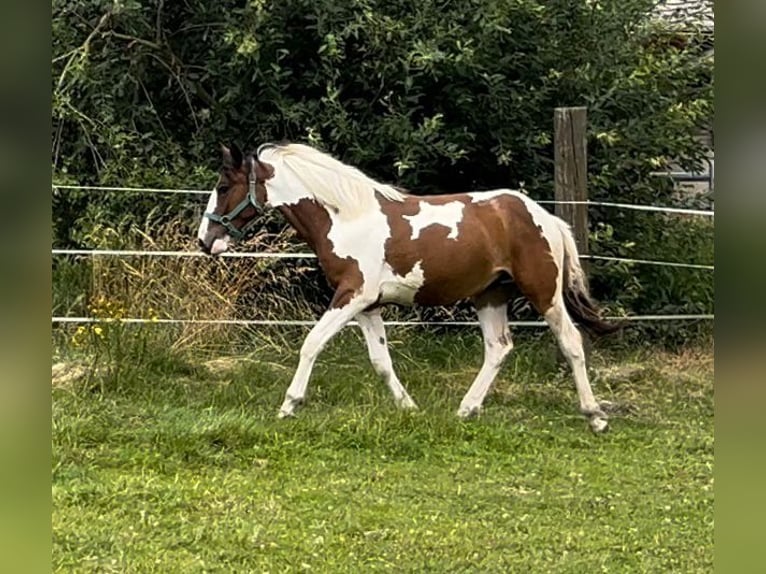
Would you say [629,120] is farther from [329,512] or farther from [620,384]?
[329,512]

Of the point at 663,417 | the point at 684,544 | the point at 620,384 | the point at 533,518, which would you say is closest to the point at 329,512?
the point at 533,518

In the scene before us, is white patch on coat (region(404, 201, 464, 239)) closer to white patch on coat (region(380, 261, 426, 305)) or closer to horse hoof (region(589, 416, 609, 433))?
white patch on coat (region(380, 261, 426, 305))

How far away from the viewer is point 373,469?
13.7 feet

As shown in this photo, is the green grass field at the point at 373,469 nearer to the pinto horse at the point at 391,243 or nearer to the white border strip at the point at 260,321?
the white border strip at the point at 260,321

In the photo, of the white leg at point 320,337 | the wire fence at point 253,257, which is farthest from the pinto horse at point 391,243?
the wire fence at point 253,257

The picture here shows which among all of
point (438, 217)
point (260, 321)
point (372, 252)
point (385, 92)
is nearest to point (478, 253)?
point (438, 217)

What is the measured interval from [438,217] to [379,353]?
756 mm

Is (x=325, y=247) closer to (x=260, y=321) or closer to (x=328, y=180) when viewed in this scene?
(x=328, y=180)

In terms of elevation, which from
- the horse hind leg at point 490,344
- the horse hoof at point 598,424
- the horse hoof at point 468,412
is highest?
the horse hind leg at point 490,344

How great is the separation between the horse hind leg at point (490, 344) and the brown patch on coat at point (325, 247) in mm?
745

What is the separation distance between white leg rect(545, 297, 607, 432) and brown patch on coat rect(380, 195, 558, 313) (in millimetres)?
79

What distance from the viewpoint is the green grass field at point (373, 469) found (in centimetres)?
325

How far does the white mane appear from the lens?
4.94m
